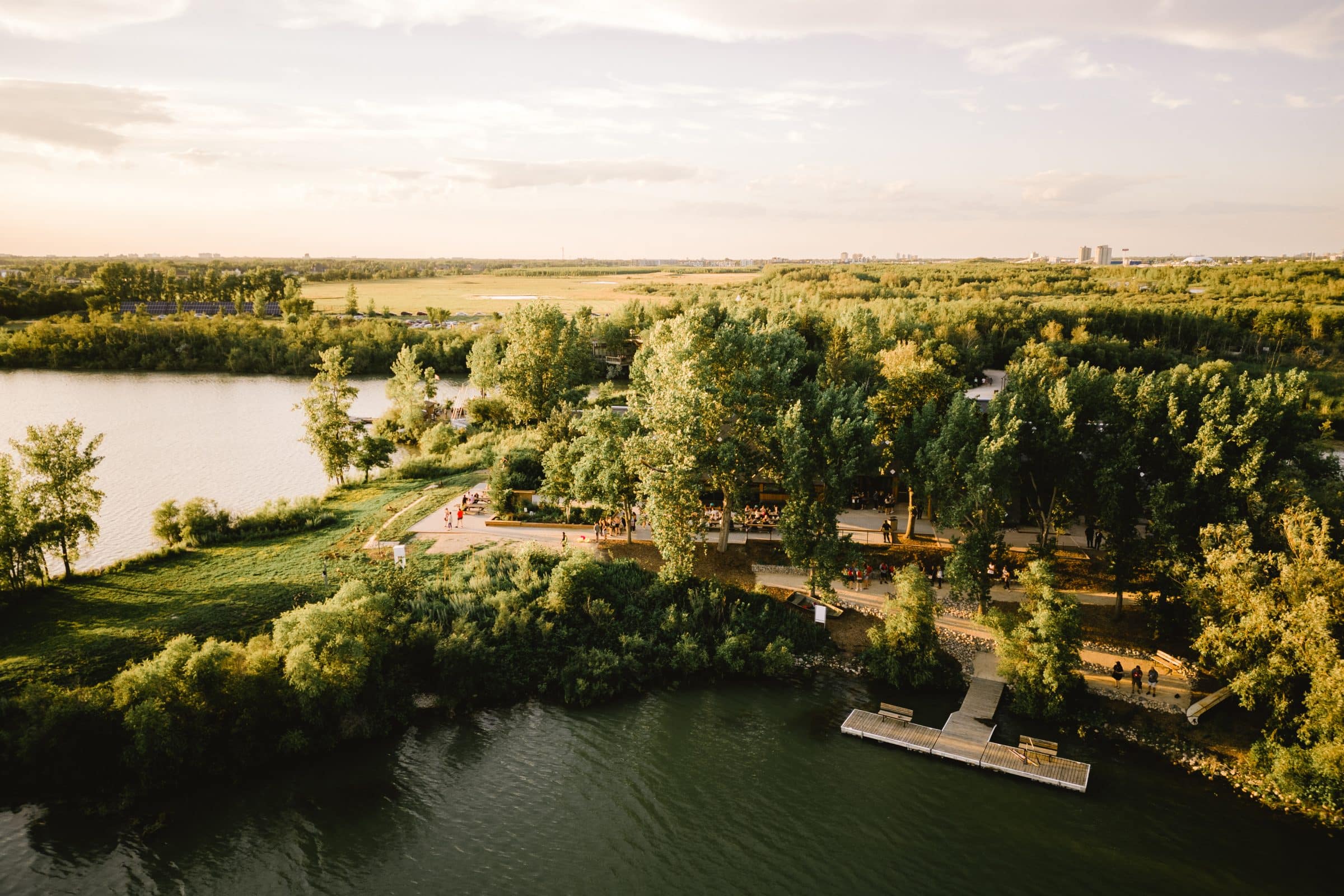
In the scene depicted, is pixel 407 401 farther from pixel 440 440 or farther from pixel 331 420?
pixel 331 420

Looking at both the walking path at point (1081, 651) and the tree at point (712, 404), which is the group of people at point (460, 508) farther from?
the walking path at point (1081, 651)

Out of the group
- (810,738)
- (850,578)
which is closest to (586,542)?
(850,578)

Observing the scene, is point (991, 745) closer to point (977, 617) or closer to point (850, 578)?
point (977, 617)

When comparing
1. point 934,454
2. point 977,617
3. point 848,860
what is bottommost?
point 848,860

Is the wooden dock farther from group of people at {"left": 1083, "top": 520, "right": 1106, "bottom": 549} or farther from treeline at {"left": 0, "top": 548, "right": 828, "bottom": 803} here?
group of people at {"left": 1083, "top": 520, "right": 1106, "bottom": 549}

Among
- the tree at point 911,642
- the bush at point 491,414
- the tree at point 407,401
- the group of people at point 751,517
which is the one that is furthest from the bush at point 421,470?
the tree at point 911,642

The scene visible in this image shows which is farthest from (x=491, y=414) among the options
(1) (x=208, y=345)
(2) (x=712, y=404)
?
(1) (x=208, y=345)

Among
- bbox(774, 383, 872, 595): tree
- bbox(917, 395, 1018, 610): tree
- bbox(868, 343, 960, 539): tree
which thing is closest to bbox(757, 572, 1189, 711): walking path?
bbox(917, 395, 1018, 610): tree
